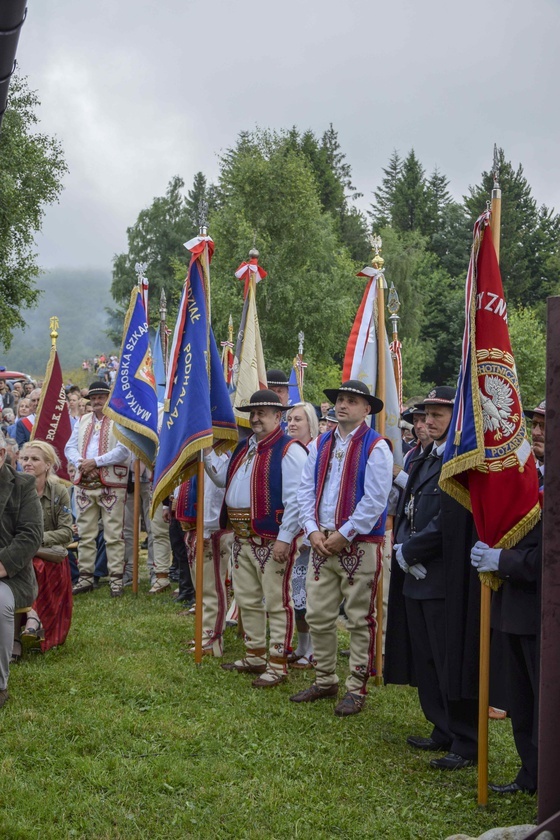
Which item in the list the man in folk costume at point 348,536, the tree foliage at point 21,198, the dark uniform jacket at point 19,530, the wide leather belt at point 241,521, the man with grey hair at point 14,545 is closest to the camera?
the man with grey hair at point 14,545

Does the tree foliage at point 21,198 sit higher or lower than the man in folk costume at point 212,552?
higher

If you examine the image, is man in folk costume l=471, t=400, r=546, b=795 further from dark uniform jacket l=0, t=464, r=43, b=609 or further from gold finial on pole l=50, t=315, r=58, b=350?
gold finial on pole l=50, t=315, r=58, b=350

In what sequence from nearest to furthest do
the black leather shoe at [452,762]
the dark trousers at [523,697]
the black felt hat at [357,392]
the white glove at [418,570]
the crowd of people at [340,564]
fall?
the dark trousers at [523,697] → the crowd of people at [340,564] → the black leather shoe at [452,762] → the white glove at [418,570] → the black felt hat at [357,392]

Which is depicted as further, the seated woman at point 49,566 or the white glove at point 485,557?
the seated woman at point 49,566

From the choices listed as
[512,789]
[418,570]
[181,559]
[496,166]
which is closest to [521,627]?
[512,789]

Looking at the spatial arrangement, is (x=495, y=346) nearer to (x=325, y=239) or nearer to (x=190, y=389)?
(x=190, y=389)

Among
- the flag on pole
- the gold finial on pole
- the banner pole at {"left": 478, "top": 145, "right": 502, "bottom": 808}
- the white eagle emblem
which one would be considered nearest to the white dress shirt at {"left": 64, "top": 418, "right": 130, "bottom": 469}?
the gold finial on pole

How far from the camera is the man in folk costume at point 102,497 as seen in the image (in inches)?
427

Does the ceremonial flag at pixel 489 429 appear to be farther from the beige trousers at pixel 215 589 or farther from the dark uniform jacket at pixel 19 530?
the beige trousers at pixel 215 589

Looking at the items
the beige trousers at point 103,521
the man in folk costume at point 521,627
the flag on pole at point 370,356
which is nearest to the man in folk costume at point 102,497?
the beige trousers at point 103,521

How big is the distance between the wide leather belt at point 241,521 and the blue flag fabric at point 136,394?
279cm

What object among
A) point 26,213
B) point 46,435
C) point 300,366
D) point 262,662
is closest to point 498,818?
point 262,662

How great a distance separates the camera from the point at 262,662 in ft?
25.4

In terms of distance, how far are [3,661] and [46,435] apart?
4.82 metres
